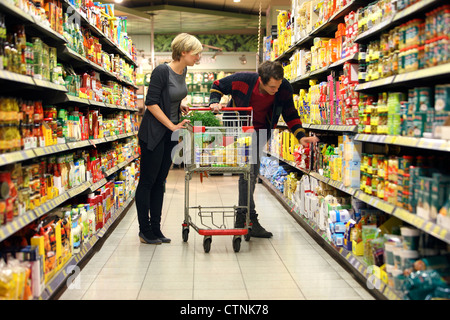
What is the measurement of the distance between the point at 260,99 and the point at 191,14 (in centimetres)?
791

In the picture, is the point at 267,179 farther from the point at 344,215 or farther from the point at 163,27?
the point at 163,27

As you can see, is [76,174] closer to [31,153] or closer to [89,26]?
[31,153]

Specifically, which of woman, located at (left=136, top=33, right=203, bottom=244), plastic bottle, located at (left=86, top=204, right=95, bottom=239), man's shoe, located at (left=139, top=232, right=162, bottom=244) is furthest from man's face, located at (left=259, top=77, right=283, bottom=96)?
plastic bottle, located at (left=86, top=204, right=95, bottom=239)

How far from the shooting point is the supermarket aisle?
3004 mm

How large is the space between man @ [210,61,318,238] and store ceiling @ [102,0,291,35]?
645 centimetres

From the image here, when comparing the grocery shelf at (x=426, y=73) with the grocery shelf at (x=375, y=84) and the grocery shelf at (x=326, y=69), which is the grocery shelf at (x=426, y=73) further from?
the grocery shelf at (x=326, y=69)

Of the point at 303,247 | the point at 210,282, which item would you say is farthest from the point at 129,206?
the point at 210,282

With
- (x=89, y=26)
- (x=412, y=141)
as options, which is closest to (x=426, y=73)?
(x=412, y=141)

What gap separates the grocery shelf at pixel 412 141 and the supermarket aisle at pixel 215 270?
994 mm

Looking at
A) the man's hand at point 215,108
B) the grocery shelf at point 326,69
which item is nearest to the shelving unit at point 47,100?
the man's hand at point 215,108

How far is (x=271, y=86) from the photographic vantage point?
13.7 ft

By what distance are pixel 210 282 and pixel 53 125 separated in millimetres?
1552

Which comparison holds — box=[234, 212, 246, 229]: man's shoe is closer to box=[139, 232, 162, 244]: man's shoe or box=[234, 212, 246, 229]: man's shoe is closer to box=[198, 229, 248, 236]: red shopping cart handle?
box=[198, 229, 248, 236]: red shopping cart handle
